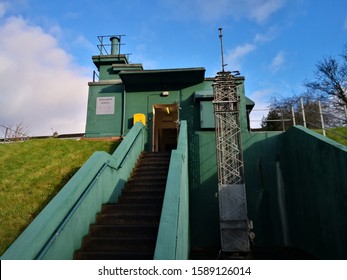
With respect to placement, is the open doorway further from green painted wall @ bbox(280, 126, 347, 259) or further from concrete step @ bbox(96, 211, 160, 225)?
concrete step @ bbox(96, 211, 160, 225)

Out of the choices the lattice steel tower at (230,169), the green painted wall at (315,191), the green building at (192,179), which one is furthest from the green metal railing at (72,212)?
the green painted wall at (315,191)

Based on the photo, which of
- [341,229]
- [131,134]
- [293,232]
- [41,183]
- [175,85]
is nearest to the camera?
[341,229]

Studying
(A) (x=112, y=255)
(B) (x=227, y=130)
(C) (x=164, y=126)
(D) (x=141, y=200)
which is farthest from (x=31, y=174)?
(C) (x=164, y=126)

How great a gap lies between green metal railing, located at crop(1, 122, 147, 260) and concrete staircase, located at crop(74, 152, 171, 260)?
0.20 meters

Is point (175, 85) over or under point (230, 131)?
over

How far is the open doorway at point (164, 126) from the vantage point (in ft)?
45.5

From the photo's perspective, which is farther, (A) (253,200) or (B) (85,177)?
(A) (253,200)

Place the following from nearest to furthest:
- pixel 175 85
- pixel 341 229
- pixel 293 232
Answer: pixel 341 229
pixel 293 232
pixel 175 85

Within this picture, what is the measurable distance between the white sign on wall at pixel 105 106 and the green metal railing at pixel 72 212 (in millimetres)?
7149

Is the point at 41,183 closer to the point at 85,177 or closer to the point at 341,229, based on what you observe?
the point at 85,177

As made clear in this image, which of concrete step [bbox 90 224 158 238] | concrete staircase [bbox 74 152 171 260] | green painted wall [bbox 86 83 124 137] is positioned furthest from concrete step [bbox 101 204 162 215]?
green painted wall [bbox 86 83 124 137]

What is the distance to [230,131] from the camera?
1039cm
